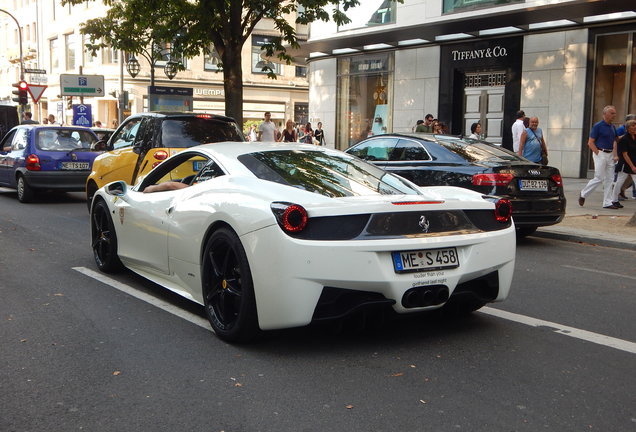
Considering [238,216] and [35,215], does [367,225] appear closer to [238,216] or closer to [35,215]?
[238,216]

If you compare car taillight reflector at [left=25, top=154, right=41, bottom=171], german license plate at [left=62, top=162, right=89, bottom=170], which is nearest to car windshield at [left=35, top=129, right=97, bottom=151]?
car taillight reflector at [left=25, top=154, right=41, bottom=171]

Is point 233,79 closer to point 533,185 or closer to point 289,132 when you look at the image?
point 289,132

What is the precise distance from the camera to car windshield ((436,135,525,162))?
9.55 metres

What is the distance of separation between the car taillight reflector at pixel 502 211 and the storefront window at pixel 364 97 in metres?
19.4

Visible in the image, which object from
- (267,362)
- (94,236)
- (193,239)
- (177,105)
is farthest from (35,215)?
(177,105)

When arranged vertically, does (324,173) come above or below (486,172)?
above

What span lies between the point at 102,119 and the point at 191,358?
157ft

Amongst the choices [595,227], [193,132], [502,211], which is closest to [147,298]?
[502,211]

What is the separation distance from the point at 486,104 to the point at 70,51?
4004 cm

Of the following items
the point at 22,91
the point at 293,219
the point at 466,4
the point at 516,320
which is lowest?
the point at 516,320

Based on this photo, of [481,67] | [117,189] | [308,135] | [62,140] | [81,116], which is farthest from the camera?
[81,116]

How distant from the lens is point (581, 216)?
39.6ft

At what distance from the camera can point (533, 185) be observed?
30.5ft

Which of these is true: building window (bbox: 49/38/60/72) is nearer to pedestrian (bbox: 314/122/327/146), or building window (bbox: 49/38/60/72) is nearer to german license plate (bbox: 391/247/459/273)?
pedestrian (bbox: 314/122/327/146)
